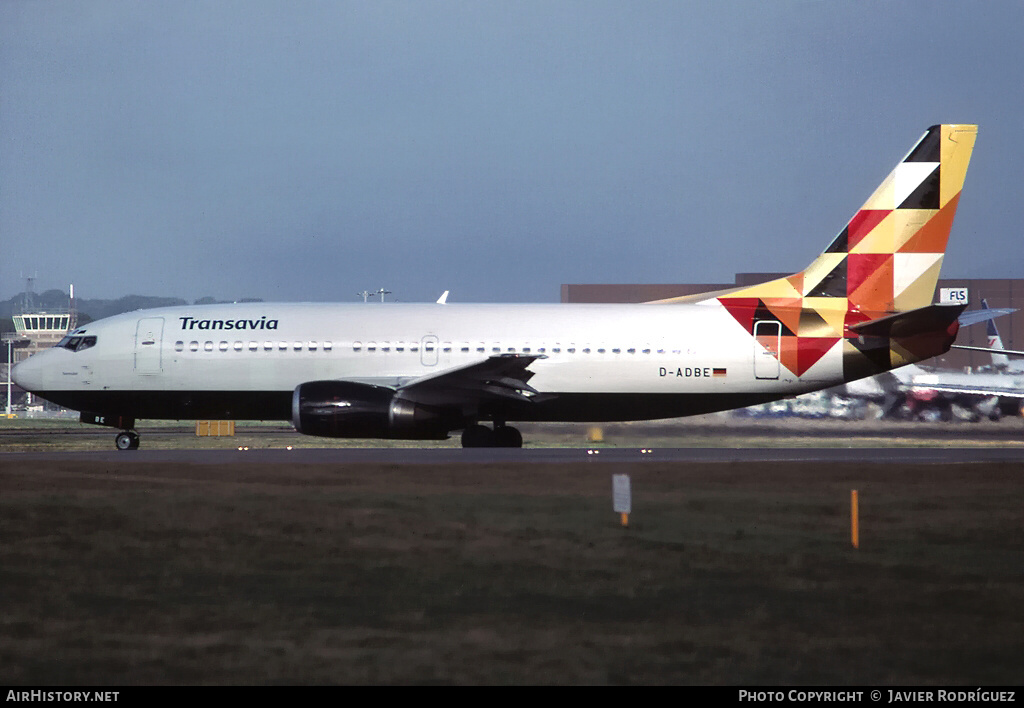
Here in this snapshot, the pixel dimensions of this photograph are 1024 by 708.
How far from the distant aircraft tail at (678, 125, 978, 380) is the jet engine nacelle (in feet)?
30.8

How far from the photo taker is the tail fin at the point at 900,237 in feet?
107

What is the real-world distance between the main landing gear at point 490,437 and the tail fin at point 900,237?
25.4ft

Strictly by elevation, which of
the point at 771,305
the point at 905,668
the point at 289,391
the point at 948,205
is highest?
the point at 948,205

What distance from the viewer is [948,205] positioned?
32.7m

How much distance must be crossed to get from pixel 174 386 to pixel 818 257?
60.1 ft

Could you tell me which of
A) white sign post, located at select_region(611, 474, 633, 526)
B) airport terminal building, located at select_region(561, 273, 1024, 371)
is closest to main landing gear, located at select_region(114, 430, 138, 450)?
white sign post, located at select_region(611, 474, 633, 526)

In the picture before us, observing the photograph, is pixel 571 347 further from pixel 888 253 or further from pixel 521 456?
pixel 888 253

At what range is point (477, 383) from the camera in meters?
31.1

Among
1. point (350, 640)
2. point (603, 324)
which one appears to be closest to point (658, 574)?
point (350, 640)

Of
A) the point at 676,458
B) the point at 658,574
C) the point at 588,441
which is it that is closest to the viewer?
the point at 658,574

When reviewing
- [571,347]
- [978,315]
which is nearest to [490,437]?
[571,347]

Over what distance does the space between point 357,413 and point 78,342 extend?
9358 mm

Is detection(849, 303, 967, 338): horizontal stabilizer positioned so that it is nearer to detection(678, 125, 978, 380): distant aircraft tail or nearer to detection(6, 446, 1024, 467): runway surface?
detection(678, 125, 978, 380): distant aircraft tail

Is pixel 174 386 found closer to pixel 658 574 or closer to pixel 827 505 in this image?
pixel 827 505
